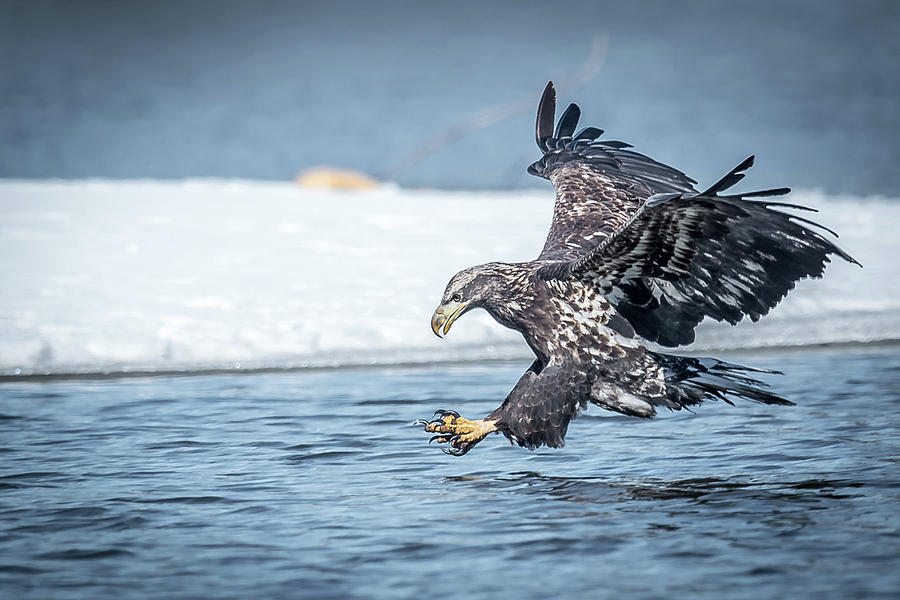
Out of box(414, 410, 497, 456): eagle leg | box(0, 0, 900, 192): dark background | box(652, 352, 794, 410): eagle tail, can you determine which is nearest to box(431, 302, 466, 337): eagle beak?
box(414, 410, 497, 456): eagle leg

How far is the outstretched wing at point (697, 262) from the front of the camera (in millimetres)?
4605

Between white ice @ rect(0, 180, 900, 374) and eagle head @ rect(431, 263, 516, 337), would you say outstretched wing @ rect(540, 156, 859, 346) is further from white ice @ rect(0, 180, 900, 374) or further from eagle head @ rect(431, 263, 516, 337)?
white ice @ rect(0, 180, 900, 374)

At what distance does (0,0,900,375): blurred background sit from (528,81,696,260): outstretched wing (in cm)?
128

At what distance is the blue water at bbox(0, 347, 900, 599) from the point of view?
12.3ft

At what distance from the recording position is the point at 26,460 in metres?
5.27

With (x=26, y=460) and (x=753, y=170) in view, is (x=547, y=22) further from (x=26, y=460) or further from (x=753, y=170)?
(x=26, y=460)

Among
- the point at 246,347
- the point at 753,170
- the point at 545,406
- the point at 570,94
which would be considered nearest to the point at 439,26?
the point at 570,94

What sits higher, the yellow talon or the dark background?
the dark background

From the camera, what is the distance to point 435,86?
46.8ft

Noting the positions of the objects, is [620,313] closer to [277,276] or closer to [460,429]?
[460,429]

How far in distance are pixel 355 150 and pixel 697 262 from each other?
326 inches

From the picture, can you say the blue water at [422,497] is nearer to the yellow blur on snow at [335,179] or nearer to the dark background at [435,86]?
the yellow blur on snow at [335,179]

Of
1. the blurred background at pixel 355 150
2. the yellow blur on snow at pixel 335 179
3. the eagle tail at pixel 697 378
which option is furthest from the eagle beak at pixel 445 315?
the yellow blur on snow at pixel 335 179

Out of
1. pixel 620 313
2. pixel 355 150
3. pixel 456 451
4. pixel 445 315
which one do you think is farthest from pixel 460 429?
pixel 355 150
